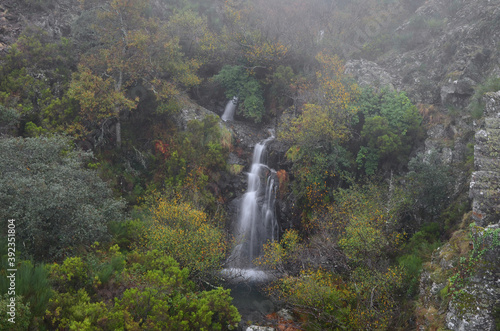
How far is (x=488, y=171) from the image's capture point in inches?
513

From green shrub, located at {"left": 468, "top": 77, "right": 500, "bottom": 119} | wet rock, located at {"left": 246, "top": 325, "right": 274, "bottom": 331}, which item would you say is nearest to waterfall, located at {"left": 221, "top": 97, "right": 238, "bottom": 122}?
green shrub, located at {"left": 468, "top": 77, "right": 500, "bottom": 119}

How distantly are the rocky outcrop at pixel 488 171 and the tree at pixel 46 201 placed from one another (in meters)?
15.4

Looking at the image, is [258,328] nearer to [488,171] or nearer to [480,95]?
[488,171]

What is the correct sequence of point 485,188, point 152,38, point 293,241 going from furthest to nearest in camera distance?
point 152,38 → point 293,241 → point 485,188

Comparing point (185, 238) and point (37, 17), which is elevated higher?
point (37, 17)

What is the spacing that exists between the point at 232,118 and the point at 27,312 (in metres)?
22.7

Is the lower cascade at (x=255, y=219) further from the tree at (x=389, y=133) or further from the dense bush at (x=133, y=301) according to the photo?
the dense bush at (x=133, y=301)

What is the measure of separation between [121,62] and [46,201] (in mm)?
12876

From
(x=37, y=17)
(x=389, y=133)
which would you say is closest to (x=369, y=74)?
(x=389, y=133)

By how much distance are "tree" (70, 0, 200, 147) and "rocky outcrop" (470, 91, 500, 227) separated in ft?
62.5

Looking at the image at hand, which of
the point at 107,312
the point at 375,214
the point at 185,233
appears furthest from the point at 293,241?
the point at 107,312

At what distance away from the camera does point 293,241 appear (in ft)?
60.4

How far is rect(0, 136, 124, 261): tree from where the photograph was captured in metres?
10.7

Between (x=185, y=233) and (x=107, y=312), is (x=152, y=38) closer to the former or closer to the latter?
(x=185, y=233)
